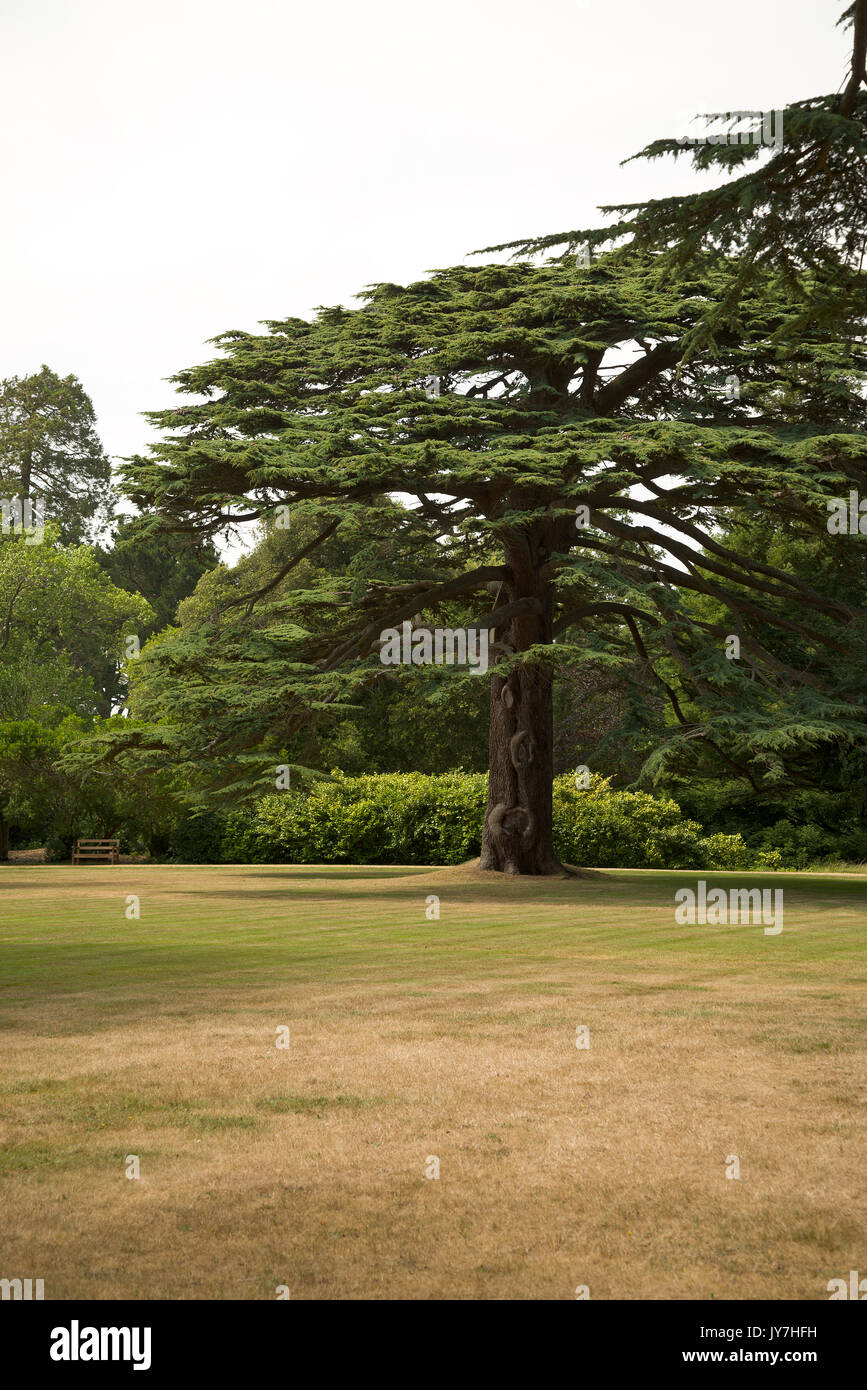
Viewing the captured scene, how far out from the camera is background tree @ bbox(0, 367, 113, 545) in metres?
66.0

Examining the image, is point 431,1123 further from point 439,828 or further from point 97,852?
point 97,852

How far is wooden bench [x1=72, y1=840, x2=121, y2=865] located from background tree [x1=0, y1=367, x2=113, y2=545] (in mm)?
31909

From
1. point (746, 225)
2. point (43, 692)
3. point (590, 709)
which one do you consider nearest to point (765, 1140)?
point (746, 225)

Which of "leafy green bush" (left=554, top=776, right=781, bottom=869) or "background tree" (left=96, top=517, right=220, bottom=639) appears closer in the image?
"leafy green bush" (left=554, top=776, right=781, bottom=869)

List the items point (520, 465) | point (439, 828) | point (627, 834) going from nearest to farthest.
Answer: point (520, 465)
point (627, 834)
point (439, 828)

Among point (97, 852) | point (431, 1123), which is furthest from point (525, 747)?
point (431, 1123)

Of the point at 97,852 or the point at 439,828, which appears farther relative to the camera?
the point at 97,852

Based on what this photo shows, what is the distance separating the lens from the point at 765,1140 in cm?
605

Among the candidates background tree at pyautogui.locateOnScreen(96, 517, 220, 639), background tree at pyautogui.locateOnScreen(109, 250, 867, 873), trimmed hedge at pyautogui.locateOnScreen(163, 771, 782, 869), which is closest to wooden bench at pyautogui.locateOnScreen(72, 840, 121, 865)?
trimmed hedge at pyautogui.locateOnScreen(163, 771, 782, 869)

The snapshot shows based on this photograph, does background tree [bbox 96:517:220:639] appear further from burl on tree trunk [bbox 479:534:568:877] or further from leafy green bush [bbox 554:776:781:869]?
burl on tree trunk [bbox 479:534:568:877]

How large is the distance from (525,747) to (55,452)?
166ft

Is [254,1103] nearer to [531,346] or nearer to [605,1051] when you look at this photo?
[605,1051]

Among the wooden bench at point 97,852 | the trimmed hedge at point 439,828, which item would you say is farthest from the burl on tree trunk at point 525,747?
the wooden bench at point 97,852

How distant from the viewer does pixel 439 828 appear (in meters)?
32.0
